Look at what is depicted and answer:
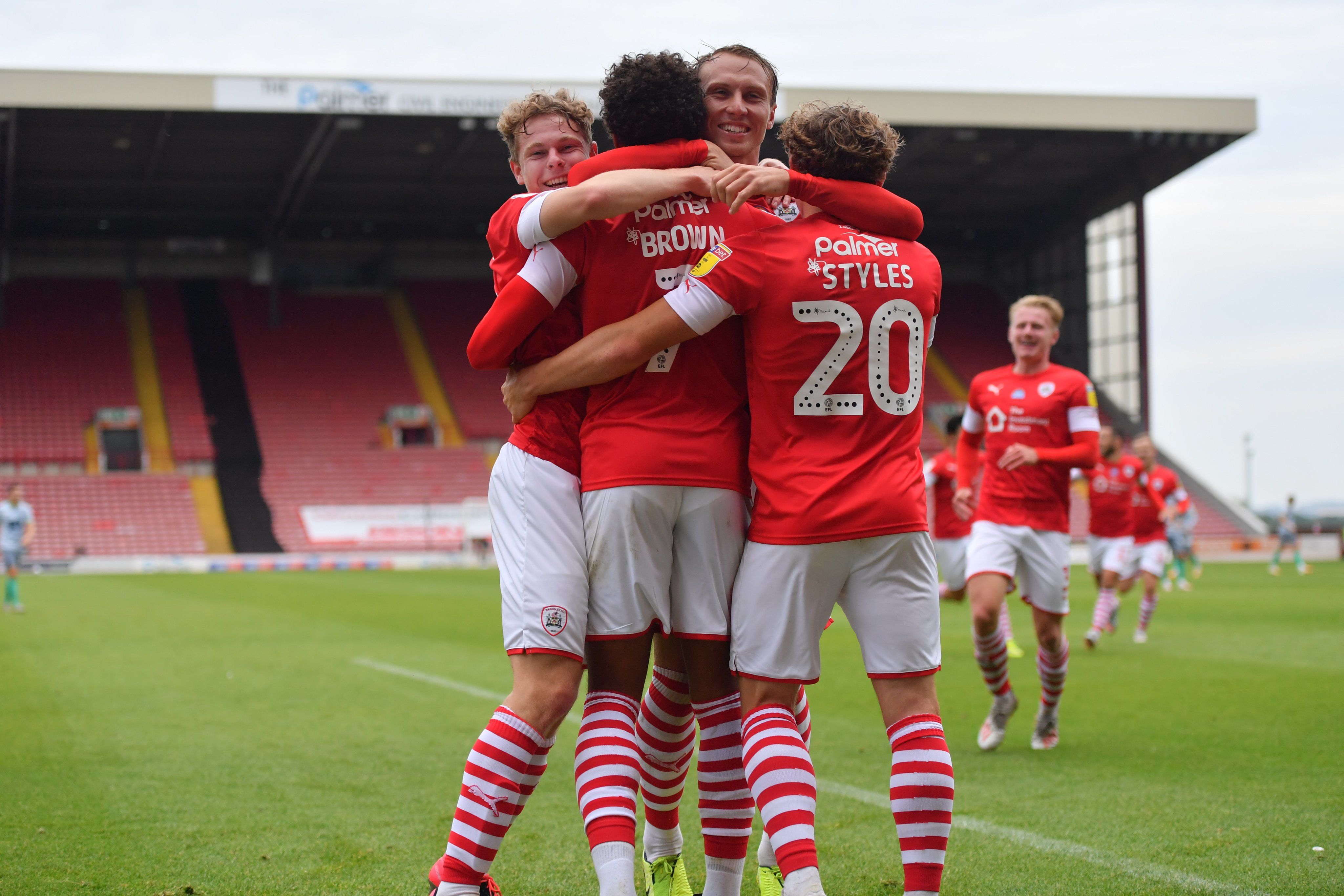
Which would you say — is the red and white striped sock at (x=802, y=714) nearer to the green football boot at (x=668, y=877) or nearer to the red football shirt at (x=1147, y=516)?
the green football boot at (x=668, y=877)

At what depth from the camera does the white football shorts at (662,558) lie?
10.3 feet

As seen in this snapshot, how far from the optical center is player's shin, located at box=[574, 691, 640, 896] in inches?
120

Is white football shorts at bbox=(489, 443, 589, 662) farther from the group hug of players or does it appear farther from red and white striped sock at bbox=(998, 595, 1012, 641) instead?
red and white striped sock at bbox=(998, 595, 1012, 641)

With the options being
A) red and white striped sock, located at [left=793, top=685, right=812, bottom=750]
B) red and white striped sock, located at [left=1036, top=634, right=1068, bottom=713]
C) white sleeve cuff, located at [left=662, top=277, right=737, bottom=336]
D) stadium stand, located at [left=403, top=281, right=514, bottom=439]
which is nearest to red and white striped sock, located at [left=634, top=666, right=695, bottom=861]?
red and white striped sock, located at [left=793, top=685, right=812, bottom=750]

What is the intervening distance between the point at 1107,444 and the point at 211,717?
831cm

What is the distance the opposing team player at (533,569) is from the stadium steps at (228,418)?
91.6 feet

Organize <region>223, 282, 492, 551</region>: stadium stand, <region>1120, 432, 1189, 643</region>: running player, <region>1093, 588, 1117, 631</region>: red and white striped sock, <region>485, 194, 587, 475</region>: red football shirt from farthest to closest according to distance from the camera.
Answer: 1. <region>223, 282, 492, 551</region>: stadium stand
2. <region>1120, 432, 1189, 643</region>: running player
3. <region>1093, 588, 1117, 631</region>: red and white striped sock
4. <region>485, 194, 587, 475</region>: red football shirt

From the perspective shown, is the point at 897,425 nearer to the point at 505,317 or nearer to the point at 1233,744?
the point at 505,317

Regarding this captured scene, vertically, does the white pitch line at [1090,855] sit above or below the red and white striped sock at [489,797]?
below

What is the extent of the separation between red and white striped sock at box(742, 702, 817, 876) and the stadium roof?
23.8 metres

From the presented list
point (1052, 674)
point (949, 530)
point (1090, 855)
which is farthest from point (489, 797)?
point (949, 530)

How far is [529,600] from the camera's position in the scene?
10.3 ft

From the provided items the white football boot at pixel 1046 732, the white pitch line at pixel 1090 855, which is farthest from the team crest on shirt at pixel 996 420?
the white pitch line at pixel 1090 855

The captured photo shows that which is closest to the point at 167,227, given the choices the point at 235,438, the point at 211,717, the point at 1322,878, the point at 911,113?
the point at 235,438
